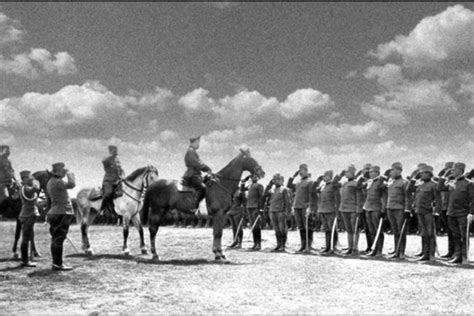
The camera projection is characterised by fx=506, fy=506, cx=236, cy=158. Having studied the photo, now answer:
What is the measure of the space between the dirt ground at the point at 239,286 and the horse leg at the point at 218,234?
0.40 meters

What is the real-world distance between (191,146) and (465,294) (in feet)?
23.1

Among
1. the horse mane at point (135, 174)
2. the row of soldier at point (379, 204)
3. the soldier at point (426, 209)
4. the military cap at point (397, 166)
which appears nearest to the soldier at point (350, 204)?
the row of soldier at point (379, 204)

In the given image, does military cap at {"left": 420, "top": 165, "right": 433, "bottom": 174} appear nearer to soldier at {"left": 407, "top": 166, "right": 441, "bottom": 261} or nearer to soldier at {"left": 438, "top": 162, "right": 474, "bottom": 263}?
soldier at {"left": 407, "top": 166, "right": 441, "bottom": 261}

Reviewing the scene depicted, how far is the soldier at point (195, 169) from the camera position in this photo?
39.9ft

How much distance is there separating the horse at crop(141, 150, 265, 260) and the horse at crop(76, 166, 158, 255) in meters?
1.13

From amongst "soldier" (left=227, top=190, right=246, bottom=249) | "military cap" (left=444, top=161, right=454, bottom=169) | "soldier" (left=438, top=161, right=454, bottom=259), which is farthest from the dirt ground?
"military cap" (left=444, top=161, right=454, bottom=169)

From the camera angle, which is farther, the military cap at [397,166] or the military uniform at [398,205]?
the military cap at [397,166]

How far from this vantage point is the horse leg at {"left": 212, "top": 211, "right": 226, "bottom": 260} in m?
11.9

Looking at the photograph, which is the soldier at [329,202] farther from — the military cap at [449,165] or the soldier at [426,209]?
the military cap at [449,165]

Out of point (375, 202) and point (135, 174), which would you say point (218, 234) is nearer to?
point (135, 174)

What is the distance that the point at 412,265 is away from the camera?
10.8 metres

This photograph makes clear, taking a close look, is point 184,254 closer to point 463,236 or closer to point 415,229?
point 463,236

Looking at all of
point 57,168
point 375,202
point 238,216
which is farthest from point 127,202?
point 375,202

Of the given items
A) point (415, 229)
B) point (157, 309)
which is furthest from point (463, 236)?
point (415, 229)
